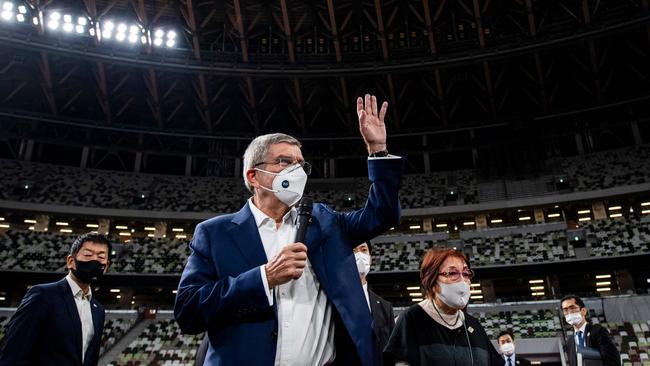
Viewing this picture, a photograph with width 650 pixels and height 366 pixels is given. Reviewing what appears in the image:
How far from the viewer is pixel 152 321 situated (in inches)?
1129

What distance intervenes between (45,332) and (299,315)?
2.99 m

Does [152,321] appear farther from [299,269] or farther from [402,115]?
[299,269]

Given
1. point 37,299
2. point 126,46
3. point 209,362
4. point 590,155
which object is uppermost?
point 126,46

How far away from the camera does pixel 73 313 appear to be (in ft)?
14.9

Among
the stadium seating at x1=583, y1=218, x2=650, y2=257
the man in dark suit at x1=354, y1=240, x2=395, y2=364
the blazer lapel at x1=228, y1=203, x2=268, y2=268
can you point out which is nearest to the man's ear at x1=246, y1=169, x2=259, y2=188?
the blazer lapel at x1=228, y1=203, x2=268, y2=268

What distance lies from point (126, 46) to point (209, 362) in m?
32.0

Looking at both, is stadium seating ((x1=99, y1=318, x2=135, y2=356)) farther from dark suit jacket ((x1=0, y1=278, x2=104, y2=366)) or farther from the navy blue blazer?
the navy blue blazer

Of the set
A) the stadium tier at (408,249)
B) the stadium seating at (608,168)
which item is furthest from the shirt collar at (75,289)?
the stadium seating at (608,168)

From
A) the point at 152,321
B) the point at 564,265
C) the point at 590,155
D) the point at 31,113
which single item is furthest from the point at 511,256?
the point at 31,113

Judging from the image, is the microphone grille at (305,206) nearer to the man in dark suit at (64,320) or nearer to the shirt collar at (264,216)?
the shirt collar at (264,216)

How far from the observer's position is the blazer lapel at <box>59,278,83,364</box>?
4434 millimetres

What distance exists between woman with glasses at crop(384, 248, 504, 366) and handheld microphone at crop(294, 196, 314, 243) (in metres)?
1.91

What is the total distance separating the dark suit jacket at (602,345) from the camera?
6.90m

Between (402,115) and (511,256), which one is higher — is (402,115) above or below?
above
